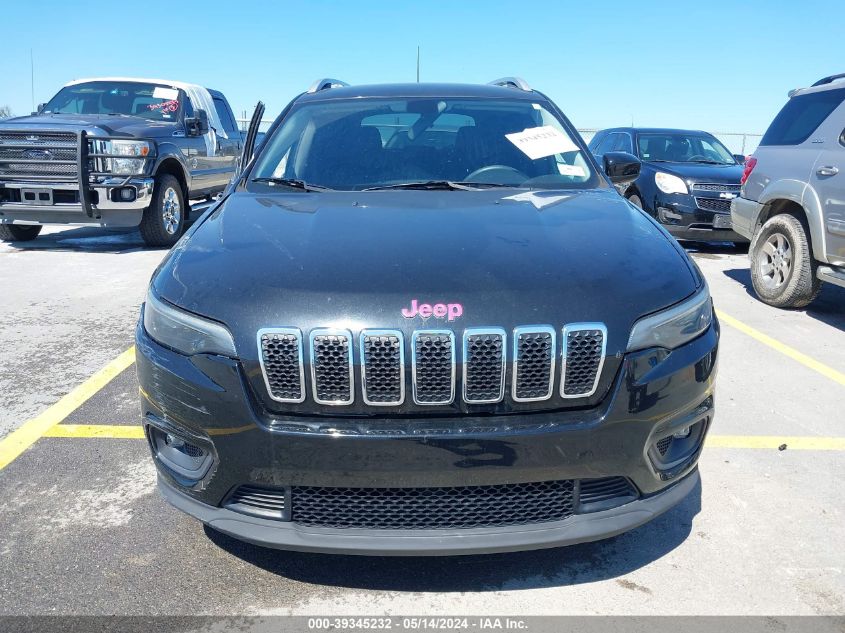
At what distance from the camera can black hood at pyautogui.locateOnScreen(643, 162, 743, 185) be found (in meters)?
8.82

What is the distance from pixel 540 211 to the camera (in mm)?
2668

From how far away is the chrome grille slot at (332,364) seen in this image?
190 centimetres

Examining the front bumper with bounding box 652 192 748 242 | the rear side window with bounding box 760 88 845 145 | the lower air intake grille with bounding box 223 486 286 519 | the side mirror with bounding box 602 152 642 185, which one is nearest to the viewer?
the lower air intake grille with bounding box 223 486 286 519

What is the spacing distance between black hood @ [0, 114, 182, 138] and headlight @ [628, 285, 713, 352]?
7507 millimetres

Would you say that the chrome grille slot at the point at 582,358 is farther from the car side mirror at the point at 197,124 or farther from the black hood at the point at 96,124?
the car side mirror at the point at 197,124

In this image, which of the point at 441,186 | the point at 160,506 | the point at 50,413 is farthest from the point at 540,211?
the point at 50,413

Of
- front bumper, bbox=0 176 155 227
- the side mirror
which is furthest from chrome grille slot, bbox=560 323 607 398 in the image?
front bumper, bbox=0 176 155 227

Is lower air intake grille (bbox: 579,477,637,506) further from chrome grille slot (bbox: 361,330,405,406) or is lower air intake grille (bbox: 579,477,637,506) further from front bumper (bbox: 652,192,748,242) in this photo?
front bumper (bbox: 652,192,748,242)

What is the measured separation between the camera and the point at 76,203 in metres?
7.88

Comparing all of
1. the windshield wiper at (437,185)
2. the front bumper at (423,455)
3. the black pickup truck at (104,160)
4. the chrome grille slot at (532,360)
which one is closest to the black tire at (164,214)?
the black pickup truck at (104,160)

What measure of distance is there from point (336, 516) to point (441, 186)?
1.63m

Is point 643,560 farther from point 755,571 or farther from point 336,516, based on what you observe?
point 336,516

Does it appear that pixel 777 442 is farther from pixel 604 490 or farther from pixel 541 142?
pixel 541 142

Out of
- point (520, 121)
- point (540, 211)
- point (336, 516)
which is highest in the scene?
point (520, 121)
